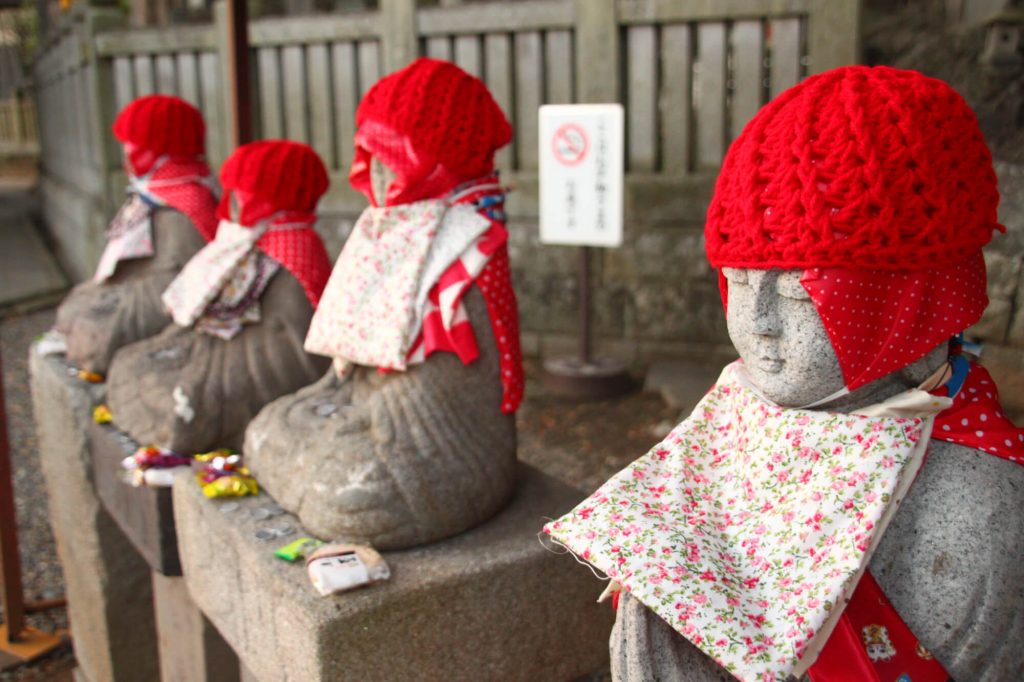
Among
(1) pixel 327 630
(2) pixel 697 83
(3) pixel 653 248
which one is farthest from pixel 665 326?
(1) pixel 327 630

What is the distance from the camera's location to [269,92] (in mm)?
6500

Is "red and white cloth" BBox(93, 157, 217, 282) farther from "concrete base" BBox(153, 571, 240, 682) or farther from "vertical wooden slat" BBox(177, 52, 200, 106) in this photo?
"vertical wooden slat" BBox(177, 52, 200, 106)

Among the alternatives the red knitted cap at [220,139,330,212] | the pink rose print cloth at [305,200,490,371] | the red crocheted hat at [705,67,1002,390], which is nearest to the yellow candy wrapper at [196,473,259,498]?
the pink rose print cloth at [305,200,490,371]

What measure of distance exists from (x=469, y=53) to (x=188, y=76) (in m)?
2.48

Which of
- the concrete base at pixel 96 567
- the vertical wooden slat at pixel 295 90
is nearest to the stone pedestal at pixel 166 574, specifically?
the concrete base at pixel 96 567

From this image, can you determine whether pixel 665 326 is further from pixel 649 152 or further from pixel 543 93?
pixel 543 93

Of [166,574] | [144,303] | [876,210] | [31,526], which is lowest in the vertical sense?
[31,526]

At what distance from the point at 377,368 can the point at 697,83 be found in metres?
3.69

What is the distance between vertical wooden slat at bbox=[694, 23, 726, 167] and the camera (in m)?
5.04

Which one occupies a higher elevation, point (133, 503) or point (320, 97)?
point (320, 97)

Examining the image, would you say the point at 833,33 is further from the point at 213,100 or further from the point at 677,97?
the point at 213,100

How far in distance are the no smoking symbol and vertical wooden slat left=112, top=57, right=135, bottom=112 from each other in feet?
13.1

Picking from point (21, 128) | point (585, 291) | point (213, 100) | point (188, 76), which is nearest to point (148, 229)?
point (585, 291)

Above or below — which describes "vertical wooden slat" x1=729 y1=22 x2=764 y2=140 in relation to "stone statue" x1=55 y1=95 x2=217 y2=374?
above
